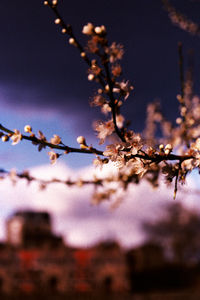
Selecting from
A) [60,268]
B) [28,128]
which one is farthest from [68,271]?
[28,128]

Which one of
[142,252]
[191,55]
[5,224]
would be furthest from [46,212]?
[191,55]

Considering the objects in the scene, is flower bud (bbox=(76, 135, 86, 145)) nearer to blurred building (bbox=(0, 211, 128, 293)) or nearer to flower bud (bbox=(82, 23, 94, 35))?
flower bud (bbox=(82, 23, 94, 35))

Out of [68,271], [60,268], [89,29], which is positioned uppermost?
[89,29]

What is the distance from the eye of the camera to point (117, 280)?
2292 centimetres

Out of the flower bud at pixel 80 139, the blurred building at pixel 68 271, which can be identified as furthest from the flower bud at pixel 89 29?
the blurred building at pixel 68 271

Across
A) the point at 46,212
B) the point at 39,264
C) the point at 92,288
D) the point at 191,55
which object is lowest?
the point at 92,288

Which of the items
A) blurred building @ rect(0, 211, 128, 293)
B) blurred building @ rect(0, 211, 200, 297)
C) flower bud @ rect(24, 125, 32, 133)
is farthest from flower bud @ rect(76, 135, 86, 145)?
blurred building @ rect(0, 211, 128, 293)

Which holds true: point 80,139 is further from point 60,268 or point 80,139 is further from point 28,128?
point 60,268

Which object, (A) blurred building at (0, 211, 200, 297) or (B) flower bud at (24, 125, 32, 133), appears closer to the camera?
(B) flower bud at (24, 125, 32, 133)

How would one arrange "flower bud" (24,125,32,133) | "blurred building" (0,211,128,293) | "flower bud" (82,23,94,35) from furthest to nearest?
"blurred building" (0,211,128,293)
"flower bud" (24,125,32,133)
"flower bud" (82,23,94,35)

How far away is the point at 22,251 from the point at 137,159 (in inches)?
840

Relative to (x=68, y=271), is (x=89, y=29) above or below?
above

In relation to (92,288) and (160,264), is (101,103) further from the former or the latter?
(160,264)

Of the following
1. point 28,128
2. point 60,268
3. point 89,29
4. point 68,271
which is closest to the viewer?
point 89,29
